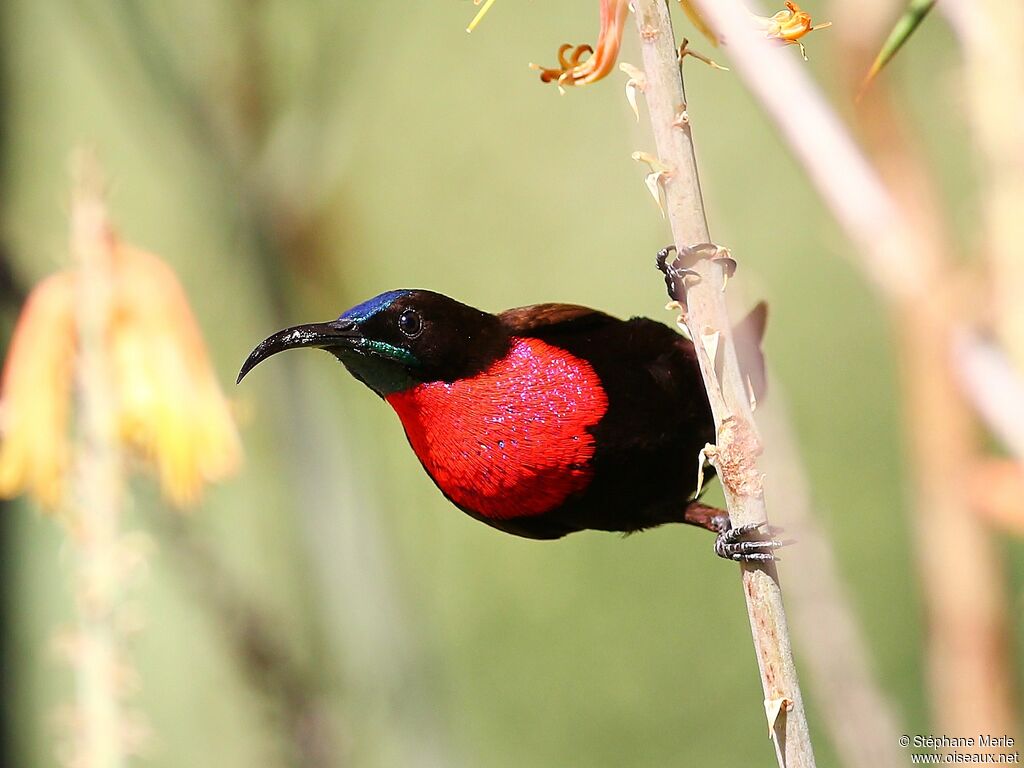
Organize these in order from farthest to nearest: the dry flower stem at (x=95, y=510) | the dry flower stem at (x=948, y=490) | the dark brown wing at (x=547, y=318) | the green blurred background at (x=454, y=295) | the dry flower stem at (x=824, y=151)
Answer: the green blurred background at (x=454, y=295)
the dark brown wing at (x=547, y=318)
the dry flower stem at (x=95, y=510)
the dry flower stem at (x=948, y=490)
the dry flower stem at (x=824, y=151)

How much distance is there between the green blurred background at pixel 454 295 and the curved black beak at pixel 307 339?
1.17 metres

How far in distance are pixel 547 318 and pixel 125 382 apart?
33 centimetres

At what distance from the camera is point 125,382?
872mm

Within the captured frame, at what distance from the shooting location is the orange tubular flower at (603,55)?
45 centimetres

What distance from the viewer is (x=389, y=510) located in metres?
1.98

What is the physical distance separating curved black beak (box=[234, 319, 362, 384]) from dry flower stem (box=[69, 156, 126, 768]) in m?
0.14

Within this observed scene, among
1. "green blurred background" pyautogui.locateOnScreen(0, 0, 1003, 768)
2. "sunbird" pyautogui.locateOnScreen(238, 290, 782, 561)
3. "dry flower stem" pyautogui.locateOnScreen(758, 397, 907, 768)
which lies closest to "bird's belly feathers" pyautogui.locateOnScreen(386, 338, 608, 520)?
"sunbird" pyautogui.locateOnScreen(238, 290, 782, 561)

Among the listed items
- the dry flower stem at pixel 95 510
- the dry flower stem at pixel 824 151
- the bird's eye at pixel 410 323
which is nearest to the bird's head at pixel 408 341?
the bird's eye at pixel 410 323

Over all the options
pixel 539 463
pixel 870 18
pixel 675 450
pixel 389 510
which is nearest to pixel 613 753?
pixel 389 510

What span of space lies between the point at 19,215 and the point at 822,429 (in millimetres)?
1471

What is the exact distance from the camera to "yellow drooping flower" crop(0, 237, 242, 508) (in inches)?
32.3

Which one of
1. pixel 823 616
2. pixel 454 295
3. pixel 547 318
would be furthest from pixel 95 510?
pixel 454 295

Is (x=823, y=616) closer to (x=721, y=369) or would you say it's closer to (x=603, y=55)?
(x=721, y=369)

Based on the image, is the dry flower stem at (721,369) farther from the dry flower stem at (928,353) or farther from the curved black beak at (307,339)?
the curved black beak at (307,339)
